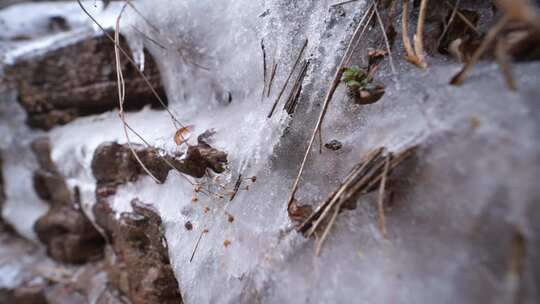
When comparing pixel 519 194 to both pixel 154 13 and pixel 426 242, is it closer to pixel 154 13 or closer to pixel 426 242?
pixel 426 242

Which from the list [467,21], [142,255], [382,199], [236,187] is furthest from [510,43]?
[142,255]

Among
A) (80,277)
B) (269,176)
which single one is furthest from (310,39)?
(80,277)

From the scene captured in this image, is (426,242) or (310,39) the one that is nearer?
(426,242)

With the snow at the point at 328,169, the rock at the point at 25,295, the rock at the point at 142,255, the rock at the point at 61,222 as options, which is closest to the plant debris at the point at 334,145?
the snow at the point at 328,169

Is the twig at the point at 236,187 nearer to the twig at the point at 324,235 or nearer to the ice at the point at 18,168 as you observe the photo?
the twig at the point at 324,235

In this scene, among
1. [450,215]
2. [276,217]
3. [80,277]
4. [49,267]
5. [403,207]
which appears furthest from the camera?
[49,267]

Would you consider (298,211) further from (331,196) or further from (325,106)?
(325,106)
